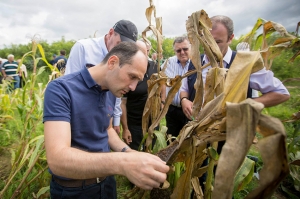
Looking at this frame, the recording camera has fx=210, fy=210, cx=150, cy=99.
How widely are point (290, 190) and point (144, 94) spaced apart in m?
1.35

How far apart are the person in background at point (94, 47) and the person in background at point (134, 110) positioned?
1.26 feet

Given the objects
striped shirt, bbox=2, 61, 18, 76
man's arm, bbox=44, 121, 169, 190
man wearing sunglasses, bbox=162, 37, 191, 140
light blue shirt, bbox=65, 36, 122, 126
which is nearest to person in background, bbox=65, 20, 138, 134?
light blue shirt, bbox=65, 36, 122, 126

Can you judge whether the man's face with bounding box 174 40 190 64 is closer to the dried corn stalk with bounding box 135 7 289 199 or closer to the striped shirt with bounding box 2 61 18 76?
the dried corn stalk with bounding box 135 7 289 199

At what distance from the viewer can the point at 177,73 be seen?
2.17 meters

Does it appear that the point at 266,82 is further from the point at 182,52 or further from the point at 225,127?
the point at 182,52

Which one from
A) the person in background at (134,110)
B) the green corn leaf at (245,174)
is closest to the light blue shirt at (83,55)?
the person in background at (134,110)

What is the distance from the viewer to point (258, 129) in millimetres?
445

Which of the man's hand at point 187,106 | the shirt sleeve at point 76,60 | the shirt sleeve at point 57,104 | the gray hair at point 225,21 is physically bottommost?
the man's hand at point 187,106

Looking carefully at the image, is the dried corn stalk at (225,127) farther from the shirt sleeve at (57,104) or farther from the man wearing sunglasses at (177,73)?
the man wearing sunglasses at (177,73)

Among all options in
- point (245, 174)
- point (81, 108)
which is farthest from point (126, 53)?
point (245, 174)

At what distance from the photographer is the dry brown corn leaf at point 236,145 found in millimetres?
407

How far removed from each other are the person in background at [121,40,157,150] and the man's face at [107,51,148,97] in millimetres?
875

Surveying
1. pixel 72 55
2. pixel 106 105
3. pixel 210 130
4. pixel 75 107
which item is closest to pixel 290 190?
pixel 210 130

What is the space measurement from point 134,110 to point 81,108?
3.60 ft
